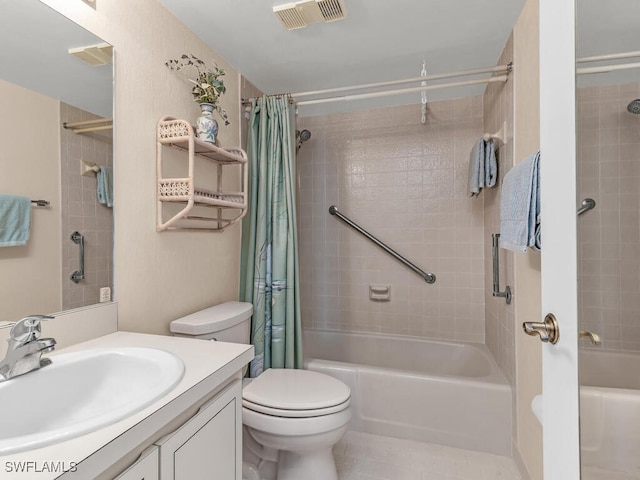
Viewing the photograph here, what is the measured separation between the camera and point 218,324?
1.46m

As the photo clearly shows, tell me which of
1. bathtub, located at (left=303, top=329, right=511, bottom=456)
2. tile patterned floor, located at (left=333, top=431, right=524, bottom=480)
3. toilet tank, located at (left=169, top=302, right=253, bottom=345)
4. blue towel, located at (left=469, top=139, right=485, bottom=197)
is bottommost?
tile patterned floor, located at (left=333, top=431, right=524, bottom=480)

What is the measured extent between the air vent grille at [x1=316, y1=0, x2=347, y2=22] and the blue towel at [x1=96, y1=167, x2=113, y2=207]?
109cm

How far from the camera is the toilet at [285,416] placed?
1.32 meters

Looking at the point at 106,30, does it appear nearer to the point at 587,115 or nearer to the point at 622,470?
the point at 587,115

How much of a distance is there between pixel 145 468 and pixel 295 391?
87 centimetres

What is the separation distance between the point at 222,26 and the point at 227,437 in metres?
1.74

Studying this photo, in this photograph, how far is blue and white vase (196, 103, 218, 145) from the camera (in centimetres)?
151

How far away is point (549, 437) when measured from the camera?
0.72 m

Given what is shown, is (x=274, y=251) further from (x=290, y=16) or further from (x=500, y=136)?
(x=500, y=136)

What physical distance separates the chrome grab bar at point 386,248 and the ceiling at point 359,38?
964 mm

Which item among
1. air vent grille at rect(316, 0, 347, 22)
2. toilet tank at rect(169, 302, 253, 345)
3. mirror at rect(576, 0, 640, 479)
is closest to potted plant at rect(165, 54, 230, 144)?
air vent grille at rect(316, 0, 347, 22)

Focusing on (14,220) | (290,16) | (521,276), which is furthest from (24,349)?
(521,276)

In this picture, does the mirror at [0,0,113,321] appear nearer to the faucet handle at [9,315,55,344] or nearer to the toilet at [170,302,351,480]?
the faucet handle at [9,315,55,344]

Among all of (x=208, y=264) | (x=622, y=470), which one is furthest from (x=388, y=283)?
(x=622, y=470)
